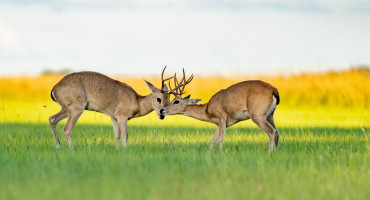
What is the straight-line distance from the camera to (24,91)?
32125 millimetres

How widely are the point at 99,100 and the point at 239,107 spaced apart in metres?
2.90

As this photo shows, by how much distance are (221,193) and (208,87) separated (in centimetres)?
2194

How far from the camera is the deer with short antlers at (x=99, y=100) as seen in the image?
11.5m

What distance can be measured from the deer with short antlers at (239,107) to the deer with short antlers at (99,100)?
17.7 inches

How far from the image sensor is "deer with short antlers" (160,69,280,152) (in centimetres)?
1091

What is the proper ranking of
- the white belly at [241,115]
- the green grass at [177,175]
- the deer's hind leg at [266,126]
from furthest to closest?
1. the white belly at [241,115]
2. the deer's hind leg at [266,126]
3. the green grass at [177,175]

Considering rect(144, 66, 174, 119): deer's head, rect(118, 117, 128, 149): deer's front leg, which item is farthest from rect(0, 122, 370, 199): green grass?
rect(144, 66, 174, 119): deer's head

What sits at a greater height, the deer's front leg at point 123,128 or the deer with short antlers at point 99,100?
the deer with short antlers at point 99,100

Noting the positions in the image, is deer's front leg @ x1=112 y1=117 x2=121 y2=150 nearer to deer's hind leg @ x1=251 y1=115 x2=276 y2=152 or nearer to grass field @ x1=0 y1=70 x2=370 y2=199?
grass field @ x1=0 y1=70 x2=370 y2=199

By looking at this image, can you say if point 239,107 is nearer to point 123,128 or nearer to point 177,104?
point 177,104

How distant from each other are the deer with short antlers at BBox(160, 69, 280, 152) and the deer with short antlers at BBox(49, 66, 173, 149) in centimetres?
45

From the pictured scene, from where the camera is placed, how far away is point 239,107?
11211 millimetres

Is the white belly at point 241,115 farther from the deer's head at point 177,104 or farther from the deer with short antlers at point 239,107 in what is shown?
the deer's head at point 177,104

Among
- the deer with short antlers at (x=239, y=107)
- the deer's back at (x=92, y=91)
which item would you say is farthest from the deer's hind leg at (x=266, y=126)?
the deer's back at (x=92, y=91)
